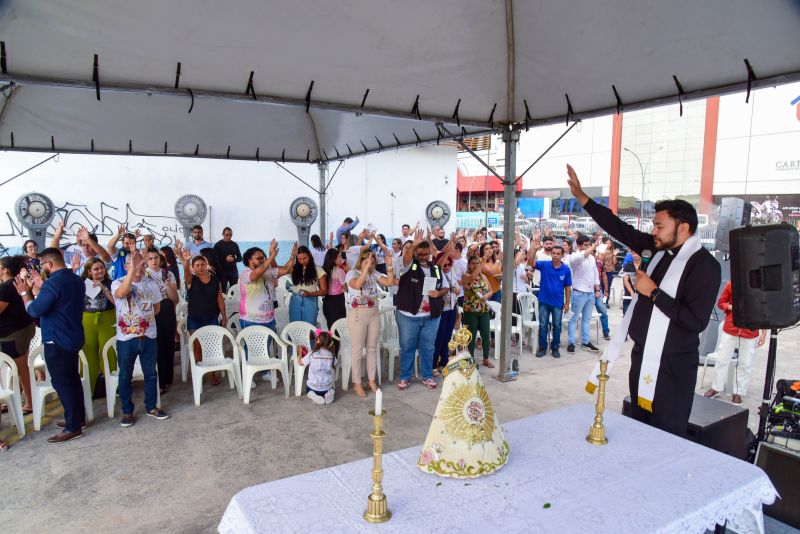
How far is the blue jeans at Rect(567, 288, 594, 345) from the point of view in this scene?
7.21 metres

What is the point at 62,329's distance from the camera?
407 centimetres

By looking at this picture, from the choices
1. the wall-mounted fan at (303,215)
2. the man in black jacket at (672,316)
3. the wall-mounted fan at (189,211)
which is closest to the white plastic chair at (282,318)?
the wall-mounted fan at (189,211)

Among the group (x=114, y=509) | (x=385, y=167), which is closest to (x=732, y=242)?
(x=114, y=509)

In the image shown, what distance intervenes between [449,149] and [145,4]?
14061mm

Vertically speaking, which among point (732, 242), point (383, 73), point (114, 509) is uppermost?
point (383, 73)

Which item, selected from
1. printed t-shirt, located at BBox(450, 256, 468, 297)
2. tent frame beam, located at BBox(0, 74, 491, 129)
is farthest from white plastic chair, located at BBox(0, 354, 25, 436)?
printed t-shirt, located at BBox(450, 256, 468, 297)

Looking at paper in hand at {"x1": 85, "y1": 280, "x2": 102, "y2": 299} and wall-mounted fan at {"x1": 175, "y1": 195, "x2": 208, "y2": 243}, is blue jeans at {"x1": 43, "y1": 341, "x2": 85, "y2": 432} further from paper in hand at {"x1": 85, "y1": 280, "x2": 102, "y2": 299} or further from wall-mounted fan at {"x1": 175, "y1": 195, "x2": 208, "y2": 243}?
wall-mounted fan at {"x1": 175, "y1": 195, "x2": 208, "y2": 243}

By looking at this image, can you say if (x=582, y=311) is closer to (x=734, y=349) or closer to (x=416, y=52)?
(x=734, y=349)

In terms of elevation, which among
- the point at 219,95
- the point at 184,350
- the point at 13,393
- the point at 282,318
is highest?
the point at 219,95

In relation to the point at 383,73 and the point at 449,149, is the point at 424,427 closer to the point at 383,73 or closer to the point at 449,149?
the point at 383,73

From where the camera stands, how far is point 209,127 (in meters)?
7.56

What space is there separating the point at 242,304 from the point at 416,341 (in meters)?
2.05

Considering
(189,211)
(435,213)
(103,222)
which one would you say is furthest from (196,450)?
(435,213)

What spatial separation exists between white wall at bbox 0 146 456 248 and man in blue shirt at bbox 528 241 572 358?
8.49 meters
